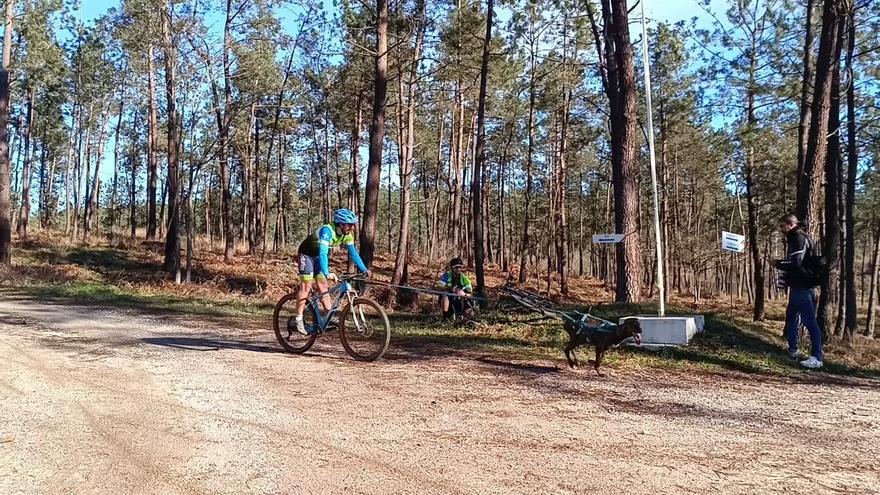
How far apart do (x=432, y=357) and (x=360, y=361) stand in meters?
0.96

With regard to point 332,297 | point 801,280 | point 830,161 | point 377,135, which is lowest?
point 332,297

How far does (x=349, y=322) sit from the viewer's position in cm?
687

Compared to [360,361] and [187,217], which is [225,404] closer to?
[360,361]

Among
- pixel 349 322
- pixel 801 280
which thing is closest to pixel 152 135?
pixel 349 322

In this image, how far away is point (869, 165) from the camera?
23.0 metres

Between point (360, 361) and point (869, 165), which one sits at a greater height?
point (869, 165)

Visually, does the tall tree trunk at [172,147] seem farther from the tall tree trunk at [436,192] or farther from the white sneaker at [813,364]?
the white sneaker at [813,364]

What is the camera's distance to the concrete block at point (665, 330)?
7.57 meters

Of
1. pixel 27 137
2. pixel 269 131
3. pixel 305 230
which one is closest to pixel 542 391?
pixel 269 131

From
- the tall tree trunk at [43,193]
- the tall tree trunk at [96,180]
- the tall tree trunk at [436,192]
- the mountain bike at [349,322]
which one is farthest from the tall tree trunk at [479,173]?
the tall tree trunk at [43,193]

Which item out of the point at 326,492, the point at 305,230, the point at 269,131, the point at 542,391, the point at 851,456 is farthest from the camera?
the point at 305,230

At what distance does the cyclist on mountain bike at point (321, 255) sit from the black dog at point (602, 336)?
8.66 ft

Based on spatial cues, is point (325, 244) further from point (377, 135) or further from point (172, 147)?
point (172, 147)

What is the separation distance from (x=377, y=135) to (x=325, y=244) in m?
8.77
